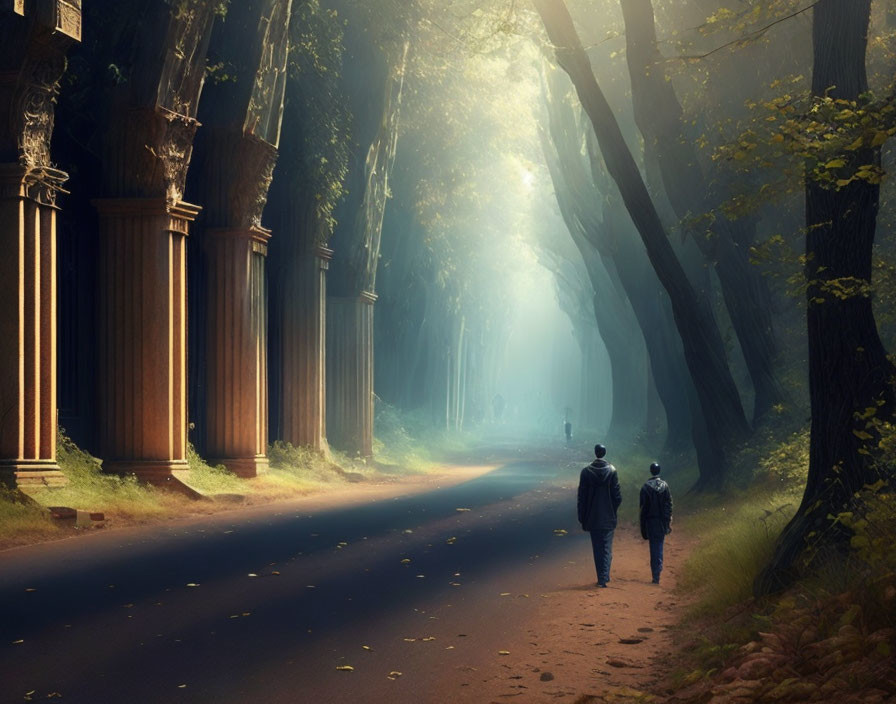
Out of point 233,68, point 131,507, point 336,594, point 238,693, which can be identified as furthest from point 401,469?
point 238,693

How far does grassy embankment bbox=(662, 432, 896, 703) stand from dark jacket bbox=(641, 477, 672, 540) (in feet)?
2.41

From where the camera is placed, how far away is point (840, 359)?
10344 millimetres

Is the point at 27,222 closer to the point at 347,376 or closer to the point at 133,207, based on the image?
the point at 133,207

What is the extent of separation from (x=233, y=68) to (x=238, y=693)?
61.1 ft

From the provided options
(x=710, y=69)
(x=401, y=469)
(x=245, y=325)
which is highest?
(x=710, y=69)

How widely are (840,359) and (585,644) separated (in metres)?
3.33

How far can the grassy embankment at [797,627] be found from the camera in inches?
247

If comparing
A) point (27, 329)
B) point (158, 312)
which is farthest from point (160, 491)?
point (27, 329)

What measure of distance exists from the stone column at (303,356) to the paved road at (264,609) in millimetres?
10892

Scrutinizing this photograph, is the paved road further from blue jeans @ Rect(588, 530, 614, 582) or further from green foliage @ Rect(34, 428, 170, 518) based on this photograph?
green foliage @ Rect(34, 428, 170, 518)

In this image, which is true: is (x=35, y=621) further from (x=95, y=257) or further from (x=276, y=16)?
(x=276, y=16)

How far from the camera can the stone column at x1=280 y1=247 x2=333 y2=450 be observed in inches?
Result: 1155

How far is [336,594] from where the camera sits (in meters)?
11.3

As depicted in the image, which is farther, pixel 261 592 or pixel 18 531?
pixel 18 531
